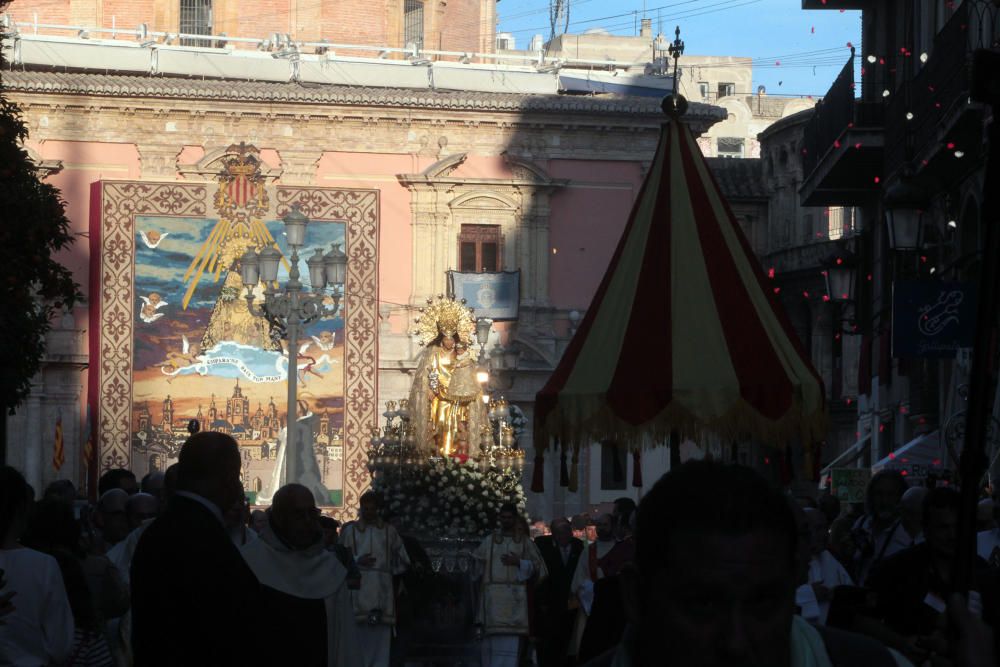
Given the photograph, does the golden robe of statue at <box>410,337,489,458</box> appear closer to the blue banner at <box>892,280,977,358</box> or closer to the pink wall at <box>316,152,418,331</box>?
the blue banner at <box>892,280,977,358</box>

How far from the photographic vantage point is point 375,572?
51.2ft

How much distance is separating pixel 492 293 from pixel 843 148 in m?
15.3

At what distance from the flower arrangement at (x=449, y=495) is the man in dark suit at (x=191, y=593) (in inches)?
521

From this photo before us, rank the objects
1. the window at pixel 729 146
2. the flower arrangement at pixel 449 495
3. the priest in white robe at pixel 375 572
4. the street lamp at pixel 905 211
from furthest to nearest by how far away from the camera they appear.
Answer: the window at pixel 729 146 → the flower arrangement at pixel 449 495 → the priest in white robe at pixel 375 572 → the street lamp at pixel 905 211

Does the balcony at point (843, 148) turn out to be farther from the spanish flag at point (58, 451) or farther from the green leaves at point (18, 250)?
the spanish flag at point (58, 451)

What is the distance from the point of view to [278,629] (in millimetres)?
6398

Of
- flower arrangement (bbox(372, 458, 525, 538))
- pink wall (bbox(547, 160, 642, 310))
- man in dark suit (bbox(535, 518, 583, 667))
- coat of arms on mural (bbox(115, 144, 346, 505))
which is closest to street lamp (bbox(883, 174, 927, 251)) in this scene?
man in dark suit (bbox(535, 518, 583, 667))

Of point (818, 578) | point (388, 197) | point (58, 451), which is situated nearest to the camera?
A: point (818, 578)

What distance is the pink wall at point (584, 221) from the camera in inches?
1469

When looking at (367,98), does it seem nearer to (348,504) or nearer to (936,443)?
(348,504)

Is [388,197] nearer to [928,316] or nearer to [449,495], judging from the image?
[449,495]

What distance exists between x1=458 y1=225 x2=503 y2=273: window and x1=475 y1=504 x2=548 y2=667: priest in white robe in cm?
2092

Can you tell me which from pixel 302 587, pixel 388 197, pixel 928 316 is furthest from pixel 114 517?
pixel 388 197

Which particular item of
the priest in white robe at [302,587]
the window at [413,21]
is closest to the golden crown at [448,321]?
the priest in white robe at [302,587]
